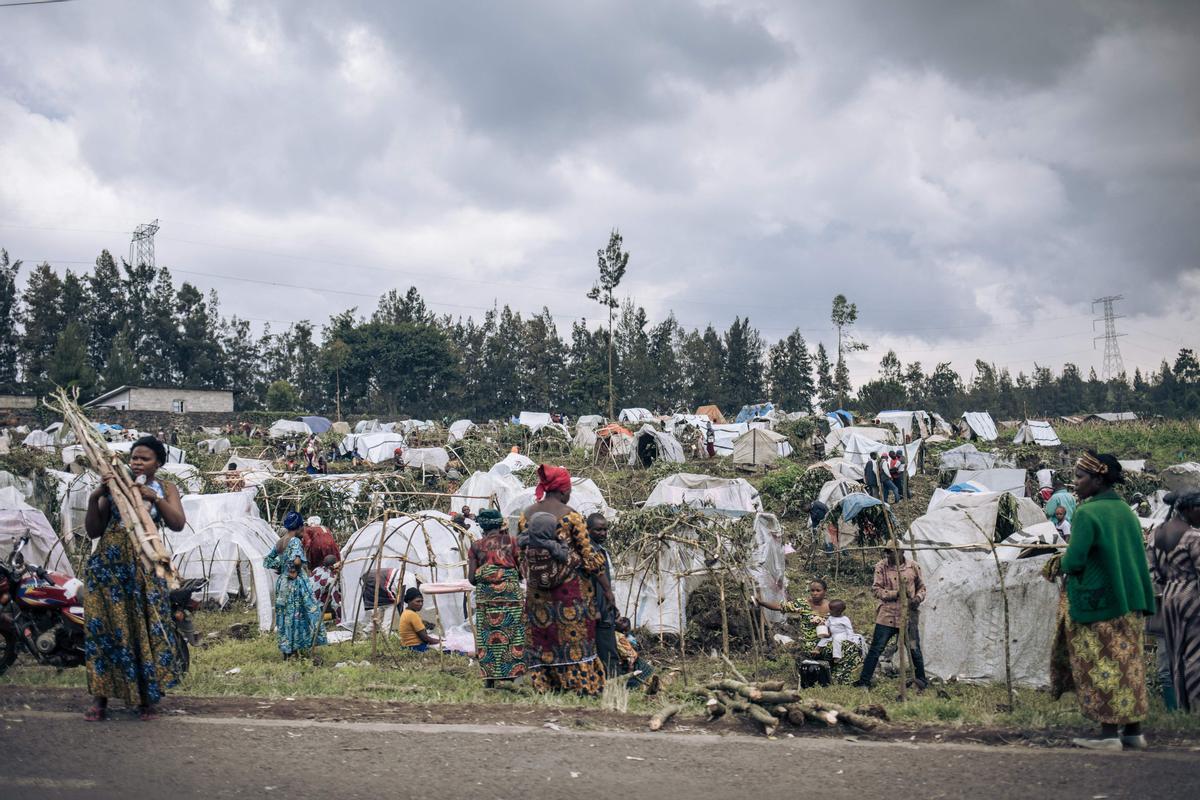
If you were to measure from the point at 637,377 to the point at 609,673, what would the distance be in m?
60.4

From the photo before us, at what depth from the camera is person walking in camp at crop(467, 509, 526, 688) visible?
7.29 m

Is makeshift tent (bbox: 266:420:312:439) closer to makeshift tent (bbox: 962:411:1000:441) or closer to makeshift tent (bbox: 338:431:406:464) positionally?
makeshift tent (bbox: 338:431:406:464)

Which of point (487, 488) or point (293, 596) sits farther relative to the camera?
point (487, 488)

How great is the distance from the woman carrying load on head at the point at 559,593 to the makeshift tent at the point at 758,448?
996 inches

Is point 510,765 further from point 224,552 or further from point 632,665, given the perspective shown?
point 224,552

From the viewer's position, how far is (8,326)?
58906mm

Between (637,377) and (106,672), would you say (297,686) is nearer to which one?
(106,672)

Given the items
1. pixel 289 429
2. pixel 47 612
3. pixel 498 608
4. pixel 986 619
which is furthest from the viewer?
pixel 289 429

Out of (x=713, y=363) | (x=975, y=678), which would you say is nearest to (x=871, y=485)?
(x=975, y=678)

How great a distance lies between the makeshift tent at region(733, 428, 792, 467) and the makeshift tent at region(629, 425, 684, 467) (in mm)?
2138

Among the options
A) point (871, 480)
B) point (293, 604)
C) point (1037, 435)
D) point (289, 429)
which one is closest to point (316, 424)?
point (289, 429)

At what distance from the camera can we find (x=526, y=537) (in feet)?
21.1

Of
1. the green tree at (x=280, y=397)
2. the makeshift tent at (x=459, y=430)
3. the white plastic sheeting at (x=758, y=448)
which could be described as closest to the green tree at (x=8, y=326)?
the green tree at (x=280, y=397)

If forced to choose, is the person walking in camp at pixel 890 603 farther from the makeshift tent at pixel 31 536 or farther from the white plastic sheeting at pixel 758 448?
the white plastic sheeting at pixel 758 448
